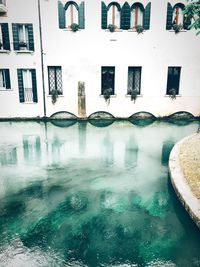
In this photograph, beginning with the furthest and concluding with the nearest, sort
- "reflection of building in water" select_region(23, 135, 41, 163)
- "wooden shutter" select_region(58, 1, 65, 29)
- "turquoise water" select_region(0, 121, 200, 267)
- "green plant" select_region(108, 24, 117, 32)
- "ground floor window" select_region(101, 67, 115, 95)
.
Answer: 1. "ground floor window" select_region(101, 67, 115, 95)
2. "green plant" select_region(108, 24, 117, 32)
3. "wooden shutter" select_region(58, 1, 65, 29)
4. "reflection of building in water" select_region(23, 135, 41, 163)
5. "turquoise water" select_region(0, 121, 200, 267)

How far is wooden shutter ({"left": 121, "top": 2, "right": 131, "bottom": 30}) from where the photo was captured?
54.4ft

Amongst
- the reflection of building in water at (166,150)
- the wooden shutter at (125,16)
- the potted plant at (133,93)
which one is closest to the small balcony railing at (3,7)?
the wooden shutter at (125,16)

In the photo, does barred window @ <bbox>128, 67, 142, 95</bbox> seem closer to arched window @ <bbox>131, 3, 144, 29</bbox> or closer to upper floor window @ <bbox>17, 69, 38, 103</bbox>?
arched window @ <bbox>131, 3, 144, 29</bbox>

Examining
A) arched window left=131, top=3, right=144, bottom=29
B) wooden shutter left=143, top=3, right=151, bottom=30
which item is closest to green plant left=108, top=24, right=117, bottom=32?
arched window left=131, top=3, right=144, bottom=29

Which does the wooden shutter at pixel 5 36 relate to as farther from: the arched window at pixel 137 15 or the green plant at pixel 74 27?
the arched window at pixel 137 15

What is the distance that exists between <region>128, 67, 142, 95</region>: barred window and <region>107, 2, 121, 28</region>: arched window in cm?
304

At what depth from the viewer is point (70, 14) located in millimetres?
16750

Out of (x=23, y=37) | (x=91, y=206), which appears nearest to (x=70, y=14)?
(x=23, y=37)

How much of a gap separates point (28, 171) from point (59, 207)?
3030 millimetres

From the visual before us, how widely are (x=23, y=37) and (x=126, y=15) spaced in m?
6.85

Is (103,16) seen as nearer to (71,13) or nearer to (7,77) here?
(71,13)

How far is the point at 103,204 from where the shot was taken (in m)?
8.09

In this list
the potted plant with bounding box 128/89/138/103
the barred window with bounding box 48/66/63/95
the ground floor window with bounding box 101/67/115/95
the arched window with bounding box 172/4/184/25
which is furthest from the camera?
the potted plant with bounding box 128/89/138/103

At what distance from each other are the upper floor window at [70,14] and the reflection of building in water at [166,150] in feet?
30.5
